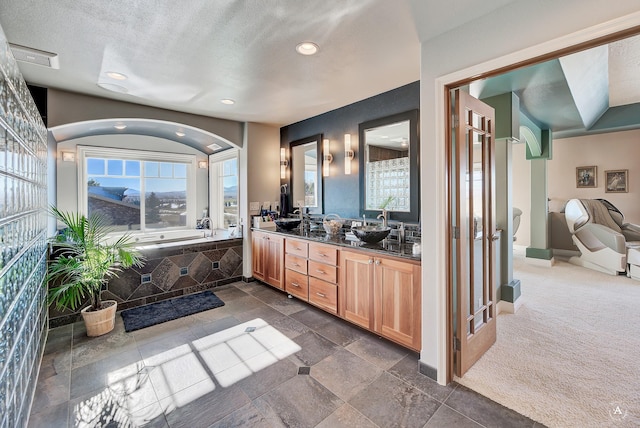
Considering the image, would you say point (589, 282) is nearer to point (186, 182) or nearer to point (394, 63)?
point (394, 63)

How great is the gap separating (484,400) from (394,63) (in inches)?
103

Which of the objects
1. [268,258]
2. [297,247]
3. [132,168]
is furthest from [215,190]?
[297,247]

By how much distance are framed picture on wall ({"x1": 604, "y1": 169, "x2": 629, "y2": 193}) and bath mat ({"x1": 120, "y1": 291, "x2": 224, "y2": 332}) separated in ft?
25.0

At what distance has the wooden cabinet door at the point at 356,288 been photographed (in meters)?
2.68

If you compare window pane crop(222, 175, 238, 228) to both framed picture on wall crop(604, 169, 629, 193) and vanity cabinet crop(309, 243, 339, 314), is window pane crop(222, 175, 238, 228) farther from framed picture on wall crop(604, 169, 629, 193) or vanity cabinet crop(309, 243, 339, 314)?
framed picture on wall crop(604, 169, 629, 193)

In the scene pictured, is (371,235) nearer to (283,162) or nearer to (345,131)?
(345,131)

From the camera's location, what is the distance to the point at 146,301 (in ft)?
11.8

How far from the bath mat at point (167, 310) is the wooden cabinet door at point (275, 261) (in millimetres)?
722

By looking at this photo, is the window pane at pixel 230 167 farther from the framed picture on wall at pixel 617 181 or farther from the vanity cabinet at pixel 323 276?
the framed picture on wall at pixel 617 181

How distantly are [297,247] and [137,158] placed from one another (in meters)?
3.31

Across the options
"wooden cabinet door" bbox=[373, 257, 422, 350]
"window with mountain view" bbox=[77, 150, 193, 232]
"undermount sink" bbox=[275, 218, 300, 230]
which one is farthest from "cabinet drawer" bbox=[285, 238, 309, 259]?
"window with mountain view" bbox=[77, 150, 193, 232]

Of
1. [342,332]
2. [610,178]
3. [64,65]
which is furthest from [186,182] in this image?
[610,178]

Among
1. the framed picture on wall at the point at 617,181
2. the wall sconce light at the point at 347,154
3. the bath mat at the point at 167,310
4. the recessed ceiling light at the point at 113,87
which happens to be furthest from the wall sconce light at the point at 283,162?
the framed picture on wall at the point at 617,181

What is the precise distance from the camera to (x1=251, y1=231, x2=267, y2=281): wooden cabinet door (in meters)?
4.14
